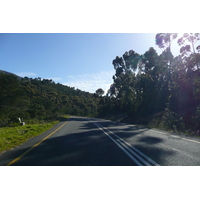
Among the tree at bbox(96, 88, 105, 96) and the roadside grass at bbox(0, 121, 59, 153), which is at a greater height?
the tree at bbox(96, 88, 105, 96)

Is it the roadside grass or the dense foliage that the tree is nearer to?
the dense foliage

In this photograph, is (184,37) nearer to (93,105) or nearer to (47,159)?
(47,159)

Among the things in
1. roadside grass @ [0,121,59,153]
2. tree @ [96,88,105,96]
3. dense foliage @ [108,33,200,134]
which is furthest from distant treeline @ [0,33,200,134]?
tree @ [96,88,105,96]

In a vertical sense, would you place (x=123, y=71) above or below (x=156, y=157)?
above

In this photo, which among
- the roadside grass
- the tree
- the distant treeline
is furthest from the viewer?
the tree

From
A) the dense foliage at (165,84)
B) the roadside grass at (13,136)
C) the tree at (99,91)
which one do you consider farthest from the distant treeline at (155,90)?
the tree at (99,91)

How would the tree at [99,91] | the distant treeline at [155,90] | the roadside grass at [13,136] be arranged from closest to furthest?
the roadside grass at [13,136] < the distant treeline at [155,90] < the tree at [99,91]

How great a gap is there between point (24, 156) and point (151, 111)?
2875cm

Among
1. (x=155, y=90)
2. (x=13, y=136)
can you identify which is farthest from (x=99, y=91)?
(x=13, y=136)

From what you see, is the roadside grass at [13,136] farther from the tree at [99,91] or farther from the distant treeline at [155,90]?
the tree at [99,91]

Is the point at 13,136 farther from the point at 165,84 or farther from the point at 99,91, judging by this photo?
the point at 99,91

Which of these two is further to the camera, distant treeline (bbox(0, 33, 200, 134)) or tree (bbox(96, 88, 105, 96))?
tree (bbox(96, 88, 105, 96))
